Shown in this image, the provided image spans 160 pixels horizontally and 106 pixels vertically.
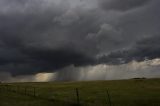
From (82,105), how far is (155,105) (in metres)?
10.2

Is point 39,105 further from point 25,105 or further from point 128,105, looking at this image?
point 128,105

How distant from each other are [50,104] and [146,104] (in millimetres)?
13029

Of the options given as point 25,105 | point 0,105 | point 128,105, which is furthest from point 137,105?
point 0,105

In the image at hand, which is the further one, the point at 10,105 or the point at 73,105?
the point at 10,105

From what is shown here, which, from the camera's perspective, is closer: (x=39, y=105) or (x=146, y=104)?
(x=39, y=105)

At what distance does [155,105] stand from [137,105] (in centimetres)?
233

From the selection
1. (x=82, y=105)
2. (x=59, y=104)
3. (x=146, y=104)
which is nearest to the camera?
(x=82, y=105)

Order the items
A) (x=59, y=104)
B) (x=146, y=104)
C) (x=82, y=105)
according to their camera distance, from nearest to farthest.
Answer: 1. (x=82, y=105)
2. (x=59, y=104)
3. (x=146, y=104)

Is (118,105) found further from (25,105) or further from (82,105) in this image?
(25,105)

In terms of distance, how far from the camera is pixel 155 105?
38656 mm

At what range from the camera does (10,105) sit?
38.8 m

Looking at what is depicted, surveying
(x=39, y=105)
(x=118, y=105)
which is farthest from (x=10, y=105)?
(x=118, y=105)

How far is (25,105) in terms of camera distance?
126 feet

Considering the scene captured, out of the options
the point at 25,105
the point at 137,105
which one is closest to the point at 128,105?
the point at 137,105
